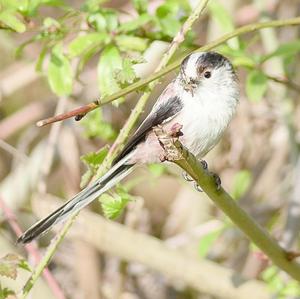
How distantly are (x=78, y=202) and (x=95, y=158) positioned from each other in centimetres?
15

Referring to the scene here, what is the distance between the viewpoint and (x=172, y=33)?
2.71 m

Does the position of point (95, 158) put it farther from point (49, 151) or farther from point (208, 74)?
point (49, 151)

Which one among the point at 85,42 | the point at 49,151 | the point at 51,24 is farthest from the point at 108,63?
the point at 49,151

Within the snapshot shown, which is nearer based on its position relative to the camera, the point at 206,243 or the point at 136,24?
the point at 136,24

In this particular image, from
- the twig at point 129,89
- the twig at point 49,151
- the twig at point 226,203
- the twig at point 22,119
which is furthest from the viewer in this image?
the twig at point 22,119

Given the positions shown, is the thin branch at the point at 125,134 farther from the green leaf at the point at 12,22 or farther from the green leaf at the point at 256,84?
the green leaf at the point at 256,84

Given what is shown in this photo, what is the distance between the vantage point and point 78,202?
223 centimetres

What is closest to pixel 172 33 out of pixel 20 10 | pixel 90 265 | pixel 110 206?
pixel 20 10

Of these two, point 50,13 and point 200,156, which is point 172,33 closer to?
point 200,156

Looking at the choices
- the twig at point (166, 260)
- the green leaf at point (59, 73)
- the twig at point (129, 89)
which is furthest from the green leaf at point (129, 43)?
the twig at point (166, 260)

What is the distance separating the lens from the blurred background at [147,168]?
276 centimetres

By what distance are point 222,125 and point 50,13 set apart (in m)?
3.21

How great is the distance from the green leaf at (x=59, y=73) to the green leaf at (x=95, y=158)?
0.35 metres

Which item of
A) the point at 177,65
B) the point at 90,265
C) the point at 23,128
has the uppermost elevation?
the point at 177,65
